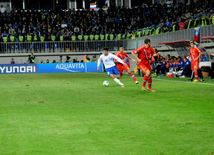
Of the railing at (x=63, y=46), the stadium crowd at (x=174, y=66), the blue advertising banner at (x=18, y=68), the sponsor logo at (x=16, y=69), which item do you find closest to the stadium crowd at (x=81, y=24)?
the railing at (x=63, y=46)

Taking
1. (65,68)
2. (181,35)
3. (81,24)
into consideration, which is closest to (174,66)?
(181,35)

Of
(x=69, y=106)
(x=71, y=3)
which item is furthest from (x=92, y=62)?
(x=69, y=106)

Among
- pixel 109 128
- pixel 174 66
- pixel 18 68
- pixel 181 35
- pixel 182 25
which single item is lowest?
pixel 109 128

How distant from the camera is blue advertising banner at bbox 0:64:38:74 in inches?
1631

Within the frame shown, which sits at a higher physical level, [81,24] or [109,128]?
[81,24]

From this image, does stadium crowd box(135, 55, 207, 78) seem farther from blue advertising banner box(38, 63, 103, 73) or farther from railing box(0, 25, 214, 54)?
blue advertising banner box(38, 63, 103, 73)

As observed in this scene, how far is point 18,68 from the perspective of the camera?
4203 cm

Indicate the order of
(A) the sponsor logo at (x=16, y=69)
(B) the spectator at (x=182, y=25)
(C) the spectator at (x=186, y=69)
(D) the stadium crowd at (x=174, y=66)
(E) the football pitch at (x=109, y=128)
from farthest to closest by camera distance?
1. (A) the sponsor logo at (x=16, y=69)
2. (B) the spectator at (x=182, y=25)
3. (D) the stadium crowd at (x=174, y=66)
4. (C) the spectator at (x=186, y=69)
5. (E) the football pitch at (x=109, y=128)

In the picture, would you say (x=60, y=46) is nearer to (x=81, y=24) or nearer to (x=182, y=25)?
(x=81, y=24)

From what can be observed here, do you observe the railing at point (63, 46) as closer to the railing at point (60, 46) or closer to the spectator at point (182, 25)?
the railing at point (60, 46)

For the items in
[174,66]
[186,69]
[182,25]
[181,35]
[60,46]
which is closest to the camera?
[186,69]

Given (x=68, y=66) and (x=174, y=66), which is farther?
(x=68, y=66)

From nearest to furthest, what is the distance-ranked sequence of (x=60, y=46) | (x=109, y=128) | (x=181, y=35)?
(x=109, y=128)
(x=181, y=35)
(x=60, y=46)

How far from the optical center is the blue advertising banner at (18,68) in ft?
136
